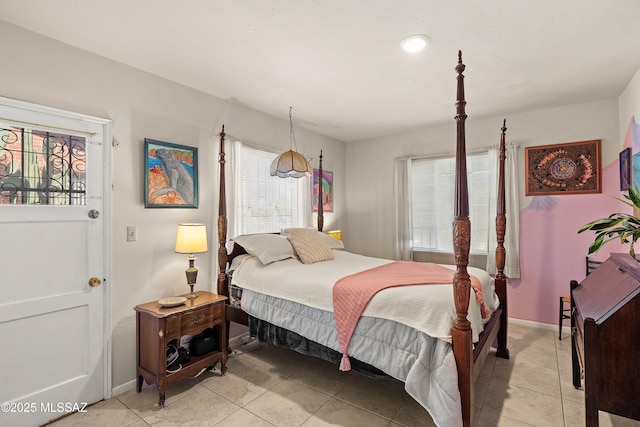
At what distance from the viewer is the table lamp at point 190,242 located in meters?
2.67

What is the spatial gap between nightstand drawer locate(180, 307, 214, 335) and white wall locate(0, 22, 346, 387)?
19.1 inches

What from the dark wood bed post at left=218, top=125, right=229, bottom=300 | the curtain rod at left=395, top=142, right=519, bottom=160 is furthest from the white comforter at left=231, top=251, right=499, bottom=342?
the curtain rod at left=395, top=142, right=519, bottom=160

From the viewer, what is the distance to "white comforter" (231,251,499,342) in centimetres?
190

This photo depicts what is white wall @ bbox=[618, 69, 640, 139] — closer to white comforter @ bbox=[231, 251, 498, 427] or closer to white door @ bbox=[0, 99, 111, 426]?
white comforter @ bbox=[231, 251, 498, 427]

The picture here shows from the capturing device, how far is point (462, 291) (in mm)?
1785

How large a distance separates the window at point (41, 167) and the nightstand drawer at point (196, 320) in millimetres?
1164

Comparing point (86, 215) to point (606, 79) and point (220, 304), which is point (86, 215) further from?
point (606, 79)

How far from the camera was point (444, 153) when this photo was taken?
435cm

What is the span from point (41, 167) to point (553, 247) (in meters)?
4.93

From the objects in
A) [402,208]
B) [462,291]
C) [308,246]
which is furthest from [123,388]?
[402,208]

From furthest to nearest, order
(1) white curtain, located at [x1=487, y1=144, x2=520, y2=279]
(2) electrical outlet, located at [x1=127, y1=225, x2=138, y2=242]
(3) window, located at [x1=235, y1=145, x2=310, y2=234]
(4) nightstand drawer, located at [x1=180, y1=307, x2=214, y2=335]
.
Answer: (1) white curtain, located at [x1=487, y1=144, x2=520, y2=279] → (3) window, located at [x1=235, y1=145, x2=310, y2=234] → (2) electrical outlet, located at [x1=127, y1=225, x2=138, y2=242] → (4) nightstand drawer, located at [x1=180, y1=307, x2=214, y2=335]

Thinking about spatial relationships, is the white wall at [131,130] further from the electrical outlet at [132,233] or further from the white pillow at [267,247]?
the white pillow at [267,247]

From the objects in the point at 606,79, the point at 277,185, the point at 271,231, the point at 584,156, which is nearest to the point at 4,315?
the point at 271,231

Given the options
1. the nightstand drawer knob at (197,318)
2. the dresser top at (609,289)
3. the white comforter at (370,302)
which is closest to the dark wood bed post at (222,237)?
the white comforter at (370,302)
